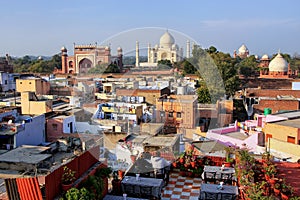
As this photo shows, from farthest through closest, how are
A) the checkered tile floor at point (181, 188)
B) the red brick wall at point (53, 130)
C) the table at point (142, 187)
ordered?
the red brick wall at point (53, 130)
the checkered tile floor at point (181, 188)
the table at point (142, 187)

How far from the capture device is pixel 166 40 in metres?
4.45

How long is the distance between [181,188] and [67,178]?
4.05ft

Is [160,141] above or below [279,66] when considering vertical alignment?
below

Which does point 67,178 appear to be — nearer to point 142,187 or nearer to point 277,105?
point 142,187

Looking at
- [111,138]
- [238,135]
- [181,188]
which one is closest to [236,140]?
[238,135]

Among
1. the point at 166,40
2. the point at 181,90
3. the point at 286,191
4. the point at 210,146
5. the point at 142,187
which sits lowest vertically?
the point at 210,146

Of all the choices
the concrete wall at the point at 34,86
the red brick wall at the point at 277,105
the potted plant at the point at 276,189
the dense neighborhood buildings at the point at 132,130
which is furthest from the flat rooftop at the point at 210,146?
the concrete wall at the point at 34,86

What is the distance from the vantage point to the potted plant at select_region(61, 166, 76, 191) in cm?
257

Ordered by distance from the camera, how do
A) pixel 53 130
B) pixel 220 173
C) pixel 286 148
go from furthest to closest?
pixel 53 130 → pixel 286 148 → pixel 220 173

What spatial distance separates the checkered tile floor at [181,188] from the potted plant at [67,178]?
3.11ft

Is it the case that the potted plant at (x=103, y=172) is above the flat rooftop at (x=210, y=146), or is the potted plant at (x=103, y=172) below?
above

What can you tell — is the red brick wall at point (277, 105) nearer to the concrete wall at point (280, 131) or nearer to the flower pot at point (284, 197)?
the concrete wall at point (280, 131)

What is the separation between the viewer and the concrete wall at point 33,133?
5578 millimetres

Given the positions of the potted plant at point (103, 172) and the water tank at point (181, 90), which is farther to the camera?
the water tank at point (181, 90)
